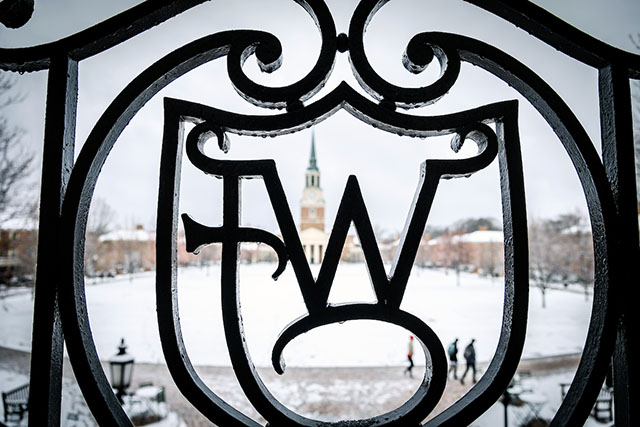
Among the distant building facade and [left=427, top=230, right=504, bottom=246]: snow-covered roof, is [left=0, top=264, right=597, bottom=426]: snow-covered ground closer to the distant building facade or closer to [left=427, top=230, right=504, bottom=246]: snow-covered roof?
the distant building facade

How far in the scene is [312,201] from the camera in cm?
3241

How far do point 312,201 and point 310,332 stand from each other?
21.8 meters

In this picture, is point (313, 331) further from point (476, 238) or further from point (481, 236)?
point (476, 238)

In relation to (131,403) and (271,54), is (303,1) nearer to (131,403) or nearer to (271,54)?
(271,54)

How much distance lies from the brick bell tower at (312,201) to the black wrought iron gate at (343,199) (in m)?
30.4

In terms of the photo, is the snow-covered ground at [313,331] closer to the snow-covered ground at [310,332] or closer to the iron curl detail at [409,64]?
the snow-covered ground at [310,332]

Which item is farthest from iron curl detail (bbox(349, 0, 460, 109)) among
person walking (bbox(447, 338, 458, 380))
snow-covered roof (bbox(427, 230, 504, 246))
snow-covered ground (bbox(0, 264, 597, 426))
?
snow-covered roof (bbox(427, 230, 504, 246))

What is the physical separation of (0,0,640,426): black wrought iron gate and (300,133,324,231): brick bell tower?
3038 cm

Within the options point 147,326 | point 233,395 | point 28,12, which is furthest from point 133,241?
point 28,12

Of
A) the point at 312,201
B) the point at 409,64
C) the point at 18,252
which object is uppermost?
the point at 312,201

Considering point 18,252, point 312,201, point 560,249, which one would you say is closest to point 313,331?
point 18,252

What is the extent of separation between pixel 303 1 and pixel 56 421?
2.23ft

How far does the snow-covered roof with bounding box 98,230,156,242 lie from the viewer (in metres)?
17.9

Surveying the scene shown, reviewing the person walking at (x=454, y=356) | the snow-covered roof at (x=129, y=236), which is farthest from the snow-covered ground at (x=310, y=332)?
the snow-covered roof at (x=129, y=236)
